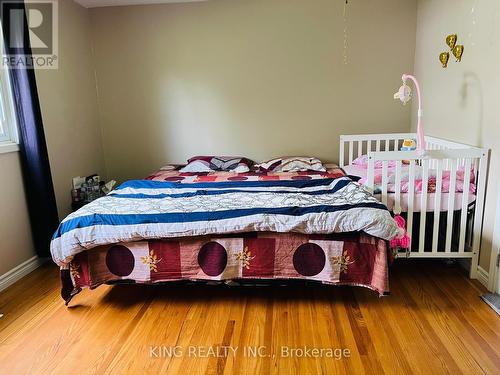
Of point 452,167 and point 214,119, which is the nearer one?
point 452,167

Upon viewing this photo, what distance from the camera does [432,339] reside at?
1796mm

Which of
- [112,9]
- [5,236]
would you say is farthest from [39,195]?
[112,9]

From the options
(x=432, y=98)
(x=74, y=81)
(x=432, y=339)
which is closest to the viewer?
(x=432, y=339)

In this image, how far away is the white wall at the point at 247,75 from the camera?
11.7 ft

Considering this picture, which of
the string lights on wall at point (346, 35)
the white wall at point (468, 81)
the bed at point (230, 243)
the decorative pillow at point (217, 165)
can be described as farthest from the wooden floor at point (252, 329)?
the string lights on wall at point (346, 35)

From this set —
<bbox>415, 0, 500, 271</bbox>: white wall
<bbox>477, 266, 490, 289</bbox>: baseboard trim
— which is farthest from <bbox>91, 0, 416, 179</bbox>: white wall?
<bbox>477, 266, 490, 289</bbox>: baseboard trim

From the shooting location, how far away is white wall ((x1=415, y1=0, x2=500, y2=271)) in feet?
7.16

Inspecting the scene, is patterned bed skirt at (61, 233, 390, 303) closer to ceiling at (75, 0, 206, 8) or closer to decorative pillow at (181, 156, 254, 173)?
decorative pillow at (181, 156, 254, 173)

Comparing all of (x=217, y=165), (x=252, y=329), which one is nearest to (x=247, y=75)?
(x=217, y=165)

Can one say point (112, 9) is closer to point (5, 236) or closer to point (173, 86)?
point (173, 86)

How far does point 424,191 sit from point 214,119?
2.26 metres

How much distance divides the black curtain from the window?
0.05 metres

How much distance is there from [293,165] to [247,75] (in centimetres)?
109

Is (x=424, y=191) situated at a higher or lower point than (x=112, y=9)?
lower
